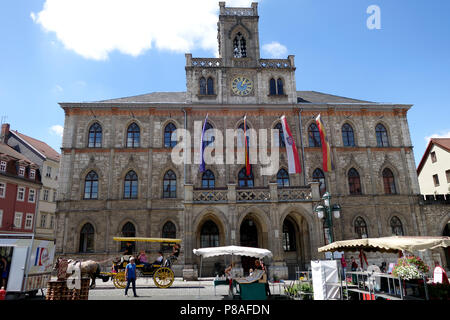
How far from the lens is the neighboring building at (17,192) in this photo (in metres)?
29.8

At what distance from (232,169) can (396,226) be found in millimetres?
14419

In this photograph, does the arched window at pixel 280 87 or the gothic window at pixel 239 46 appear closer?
the arched window at pixel 280 87

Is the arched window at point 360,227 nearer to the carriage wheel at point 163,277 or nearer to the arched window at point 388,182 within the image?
the arched window at point 388,182

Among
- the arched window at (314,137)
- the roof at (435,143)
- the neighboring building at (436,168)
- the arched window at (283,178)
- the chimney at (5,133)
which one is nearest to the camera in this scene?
the arched window at (283,178)

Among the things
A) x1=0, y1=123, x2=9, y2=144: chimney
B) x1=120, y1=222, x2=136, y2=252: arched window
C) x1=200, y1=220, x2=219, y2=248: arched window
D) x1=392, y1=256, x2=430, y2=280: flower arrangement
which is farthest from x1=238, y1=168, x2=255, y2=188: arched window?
x1=0, y1=123, x2=9, y2=144: chimney

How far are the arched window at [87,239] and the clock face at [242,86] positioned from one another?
54.3 ft

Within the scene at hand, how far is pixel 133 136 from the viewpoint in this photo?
2498 centimetres

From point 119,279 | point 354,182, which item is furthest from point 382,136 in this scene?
point 119,279

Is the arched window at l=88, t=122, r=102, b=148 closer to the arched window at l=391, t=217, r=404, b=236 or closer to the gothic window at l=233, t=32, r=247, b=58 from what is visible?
the gothic window at l=233, t=32, r=247, b=58

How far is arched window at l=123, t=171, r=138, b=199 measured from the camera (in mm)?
23703

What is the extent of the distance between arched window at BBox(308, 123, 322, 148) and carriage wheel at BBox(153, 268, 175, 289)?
1621cm

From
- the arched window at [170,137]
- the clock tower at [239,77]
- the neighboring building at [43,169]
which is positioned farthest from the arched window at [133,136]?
the neighboring building at [43,169]

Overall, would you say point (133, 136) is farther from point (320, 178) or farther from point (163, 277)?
point (320, 178)
